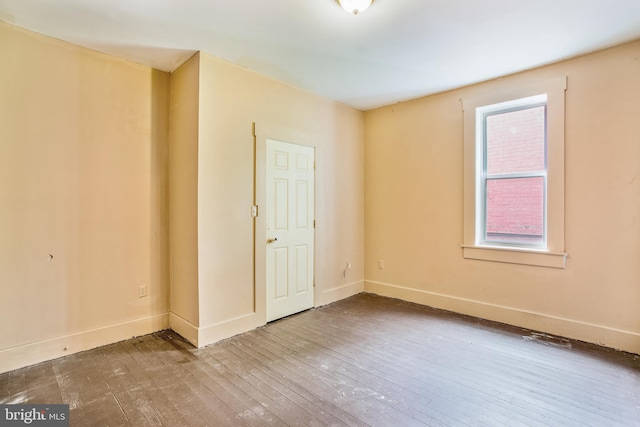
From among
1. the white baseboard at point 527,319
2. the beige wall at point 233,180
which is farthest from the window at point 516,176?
the beige wall at point 233,180

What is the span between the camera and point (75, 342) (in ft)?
8.89

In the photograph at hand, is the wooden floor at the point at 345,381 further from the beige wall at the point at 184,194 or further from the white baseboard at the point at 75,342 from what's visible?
the beige wall at the point at 184,194

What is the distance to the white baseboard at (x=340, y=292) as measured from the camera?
4.11m

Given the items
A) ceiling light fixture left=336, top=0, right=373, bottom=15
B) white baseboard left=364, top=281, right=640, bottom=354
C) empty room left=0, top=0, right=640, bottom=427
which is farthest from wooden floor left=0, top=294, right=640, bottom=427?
ceiling light fixture left=336, top=0, right=373, bottom=15

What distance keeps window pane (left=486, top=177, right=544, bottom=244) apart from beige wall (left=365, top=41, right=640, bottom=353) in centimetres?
29

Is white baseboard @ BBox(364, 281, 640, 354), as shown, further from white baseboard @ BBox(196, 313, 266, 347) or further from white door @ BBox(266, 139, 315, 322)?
white baseboard @ BBox(196, 313, 266, 347)

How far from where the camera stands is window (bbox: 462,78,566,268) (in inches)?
122

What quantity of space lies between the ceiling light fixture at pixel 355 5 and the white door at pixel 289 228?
5.33 ft

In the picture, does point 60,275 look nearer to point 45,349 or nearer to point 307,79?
point 45,349

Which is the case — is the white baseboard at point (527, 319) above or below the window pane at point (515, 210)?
below

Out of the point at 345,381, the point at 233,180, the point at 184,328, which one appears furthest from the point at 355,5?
the point at 184,328

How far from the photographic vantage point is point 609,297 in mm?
2822

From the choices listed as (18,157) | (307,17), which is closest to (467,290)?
(307,17)

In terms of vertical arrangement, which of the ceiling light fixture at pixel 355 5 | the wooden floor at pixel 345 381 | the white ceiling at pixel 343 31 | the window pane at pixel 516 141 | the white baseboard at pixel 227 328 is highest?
the white ceiling at pixel 343 31
